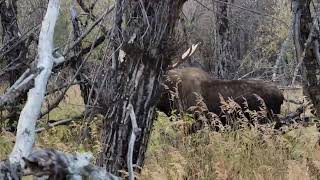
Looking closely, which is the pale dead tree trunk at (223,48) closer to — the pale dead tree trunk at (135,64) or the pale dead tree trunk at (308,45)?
the pale dead tree trunk at (308,45)

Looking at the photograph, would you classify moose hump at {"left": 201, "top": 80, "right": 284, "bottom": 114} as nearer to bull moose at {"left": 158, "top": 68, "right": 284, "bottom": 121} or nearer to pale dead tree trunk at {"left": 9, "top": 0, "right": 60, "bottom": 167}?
bull moose at {"left": 158, "top": 68, "right": 284, "bottom": 121}

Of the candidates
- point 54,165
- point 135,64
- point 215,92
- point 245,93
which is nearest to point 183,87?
point 215,92

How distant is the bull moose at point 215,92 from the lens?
8867 mm

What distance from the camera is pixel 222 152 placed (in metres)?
5.61

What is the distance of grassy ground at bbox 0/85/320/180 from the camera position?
16.4ft

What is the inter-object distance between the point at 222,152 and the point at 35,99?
385cm

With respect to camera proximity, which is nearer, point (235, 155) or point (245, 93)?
point (235, 155)

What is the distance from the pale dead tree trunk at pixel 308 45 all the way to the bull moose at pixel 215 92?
2646 mm

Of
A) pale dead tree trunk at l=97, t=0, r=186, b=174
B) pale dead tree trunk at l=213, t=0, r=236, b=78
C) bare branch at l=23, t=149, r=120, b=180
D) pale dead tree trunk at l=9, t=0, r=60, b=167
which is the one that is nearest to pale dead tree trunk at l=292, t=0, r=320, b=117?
pale dead tree trunk at l=97, t=0, r=186, b=174

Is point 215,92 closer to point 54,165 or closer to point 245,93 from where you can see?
point 245,93

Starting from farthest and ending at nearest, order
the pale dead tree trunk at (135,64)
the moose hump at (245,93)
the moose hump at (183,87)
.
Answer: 1. the moose hump at (183,87)
2. the moose hump at (245,93)
3. the pale dead tree trunk at (135,64)

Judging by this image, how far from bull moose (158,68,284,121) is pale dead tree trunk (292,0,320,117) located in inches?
104

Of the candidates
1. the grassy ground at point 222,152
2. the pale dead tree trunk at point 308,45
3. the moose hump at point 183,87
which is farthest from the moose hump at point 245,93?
the pale dead tree trunk at point 308,45

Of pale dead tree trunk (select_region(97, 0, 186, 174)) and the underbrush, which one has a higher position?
pale dead tree trunk (select_region(97, 0, 186, 174))
